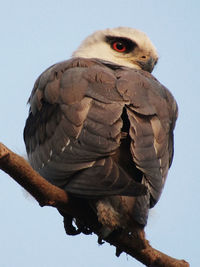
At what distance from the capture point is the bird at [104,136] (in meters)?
5.16

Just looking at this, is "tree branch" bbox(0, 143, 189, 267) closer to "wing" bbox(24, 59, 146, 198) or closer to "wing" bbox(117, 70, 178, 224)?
"wing" bbox(24, 59, 146, 198)

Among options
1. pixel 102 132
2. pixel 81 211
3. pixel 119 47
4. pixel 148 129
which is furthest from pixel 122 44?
pixel 81 211

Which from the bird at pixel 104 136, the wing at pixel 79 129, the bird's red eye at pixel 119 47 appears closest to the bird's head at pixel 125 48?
the bird's red eye at pixel 119 47

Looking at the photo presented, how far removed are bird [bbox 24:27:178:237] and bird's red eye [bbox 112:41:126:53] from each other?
4.72ft

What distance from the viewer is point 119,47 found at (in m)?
8.52

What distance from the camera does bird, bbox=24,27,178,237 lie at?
516 cm

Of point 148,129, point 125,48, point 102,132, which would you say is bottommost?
point 125,48

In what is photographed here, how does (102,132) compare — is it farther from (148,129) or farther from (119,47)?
(119,47)

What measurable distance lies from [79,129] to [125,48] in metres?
3.11

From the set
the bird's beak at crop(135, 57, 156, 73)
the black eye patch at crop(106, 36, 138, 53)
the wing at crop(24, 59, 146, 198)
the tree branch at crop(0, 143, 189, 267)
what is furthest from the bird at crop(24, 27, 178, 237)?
the black eye patch at crop(106, 36, 138, 53)

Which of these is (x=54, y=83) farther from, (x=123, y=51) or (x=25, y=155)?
(x=123, y=51)

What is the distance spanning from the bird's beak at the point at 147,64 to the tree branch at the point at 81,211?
320 cm

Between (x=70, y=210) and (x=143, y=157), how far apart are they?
75 cm

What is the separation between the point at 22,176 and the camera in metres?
4.77
